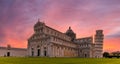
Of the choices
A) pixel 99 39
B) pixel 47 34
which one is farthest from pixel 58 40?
pixel 99 39

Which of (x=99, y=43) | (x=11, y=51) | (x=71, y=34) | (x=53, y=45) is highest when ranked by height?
(x=71, y=34)

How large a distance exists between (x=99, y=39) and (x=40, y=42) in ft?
153

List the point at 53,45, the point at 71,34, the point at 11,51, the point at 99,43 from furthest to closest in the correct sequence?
the point at 99,43, the point at 71,34, the point at 11,51, the point at 53,45

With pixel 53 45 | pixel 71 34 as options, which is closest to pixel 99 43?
pixel 71 34

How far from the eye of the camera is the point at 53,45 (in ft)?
226

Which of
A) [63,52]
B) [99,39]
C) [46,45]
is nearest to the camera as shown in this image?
[46,45]

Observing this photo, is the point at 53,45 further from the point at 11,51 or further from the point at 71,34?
the point at 71,34

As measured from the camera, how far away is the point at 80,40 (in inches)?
4013

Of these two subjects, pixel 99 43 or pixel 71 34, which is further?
pixel 99 43

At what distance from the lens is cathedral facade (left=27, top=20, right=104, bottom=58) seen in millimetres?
69438

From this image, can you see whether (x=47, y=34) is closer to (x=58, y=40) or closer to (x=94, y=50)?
(x=58, y=40)

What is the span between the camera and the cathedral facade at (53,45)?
6944cm

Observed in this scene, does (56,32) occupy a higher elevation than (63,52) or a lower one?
higher

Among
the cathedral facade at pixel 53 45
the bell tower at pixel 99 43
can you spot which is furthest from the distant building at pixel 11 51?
the bell tower at pixel 99 43
